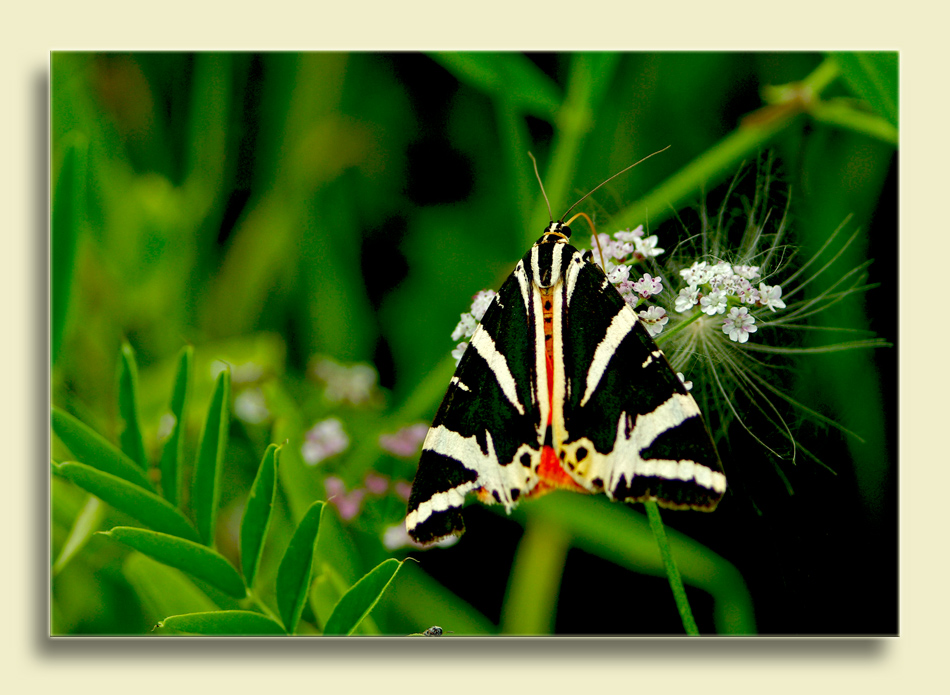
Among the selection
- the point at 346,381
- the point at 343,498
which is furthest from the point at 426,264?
A: the point at 343,498

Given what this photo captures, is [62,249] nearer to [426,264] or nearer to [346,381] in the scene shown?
[346,381]

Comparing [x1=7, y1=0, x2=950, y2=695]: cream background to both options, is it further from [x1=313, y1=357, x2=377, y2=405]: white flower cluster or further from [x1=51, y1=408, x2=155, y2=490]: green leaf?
[x1=313, y1=357, x2=377, y2=405]: white flower cluster

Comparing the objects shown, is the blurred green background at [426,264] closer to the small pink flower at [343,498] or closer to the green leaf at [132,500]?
the small pink flower at [343,498]

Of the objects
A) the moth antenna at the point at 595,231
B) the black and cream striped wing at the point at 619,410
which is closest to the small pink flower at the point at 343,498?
the black and cream striped wing at the point at 619,410

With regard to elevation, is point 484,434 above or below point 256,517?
above

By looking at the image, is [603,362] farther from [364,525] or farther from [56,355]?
[56,355]

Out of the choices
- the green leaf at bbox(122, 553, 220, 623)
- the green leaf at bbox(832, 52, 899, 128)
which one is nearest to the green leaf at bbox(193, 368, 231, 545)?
the green leaf at bbox(122, 553, 220, 623)
